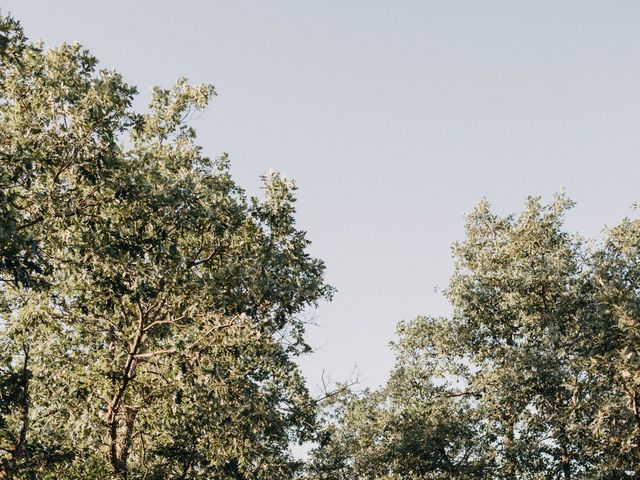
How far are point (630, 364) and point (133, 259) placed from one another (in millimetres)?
12837

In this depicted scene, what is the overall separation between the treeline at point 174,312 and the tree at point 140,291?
0.06 meters

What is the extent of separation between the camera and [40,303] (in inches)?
690

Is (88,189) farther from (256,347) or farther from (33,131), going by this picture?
(256,347)

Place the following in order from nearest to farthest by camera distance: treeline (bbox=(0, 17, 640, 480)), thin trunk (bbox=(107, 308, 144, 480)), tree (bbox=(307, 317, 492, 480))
Result: treeline (bbox=(0, 17, 640, 480)) → thin trunk (bbox=(107, 308, 144, 480)) → tree (bbox=(307, 317, 492, 480))

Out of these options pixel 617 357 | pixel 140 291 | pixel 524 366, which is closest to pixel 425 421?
pixel 524 366

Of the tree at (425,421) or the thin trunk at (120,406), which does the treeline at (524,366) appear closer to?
the tree at (425,421)

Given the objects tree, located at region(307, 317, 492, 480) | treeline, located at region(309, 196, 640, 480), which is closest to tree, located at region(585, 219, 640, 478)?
treeline, located at region(309, 196, 640, 480)

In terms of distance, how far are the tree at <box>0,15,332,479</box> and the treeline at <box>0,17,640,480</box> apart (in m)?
0.06

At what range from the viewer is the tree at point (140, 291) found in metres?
14.4

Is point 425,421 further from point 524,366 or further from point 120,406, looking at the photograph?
point 120,406

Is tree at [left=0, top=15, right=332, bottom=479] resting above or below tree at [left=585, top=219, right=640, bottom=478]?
above

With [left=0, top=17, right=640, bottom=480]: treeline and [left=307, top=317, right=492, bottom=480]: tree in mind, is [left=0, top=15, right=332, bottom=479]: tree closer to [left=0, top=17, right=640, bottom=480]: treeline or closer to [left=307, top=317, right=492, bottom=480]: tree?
[left=0, top=17, right=640, bottom=480]: treeline

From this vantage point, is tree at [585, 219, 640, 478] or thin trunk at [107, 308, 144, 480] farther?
thin trunk at [107, 308, 144, 480]

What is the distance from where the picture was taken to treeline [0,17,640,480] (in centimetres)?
1430
